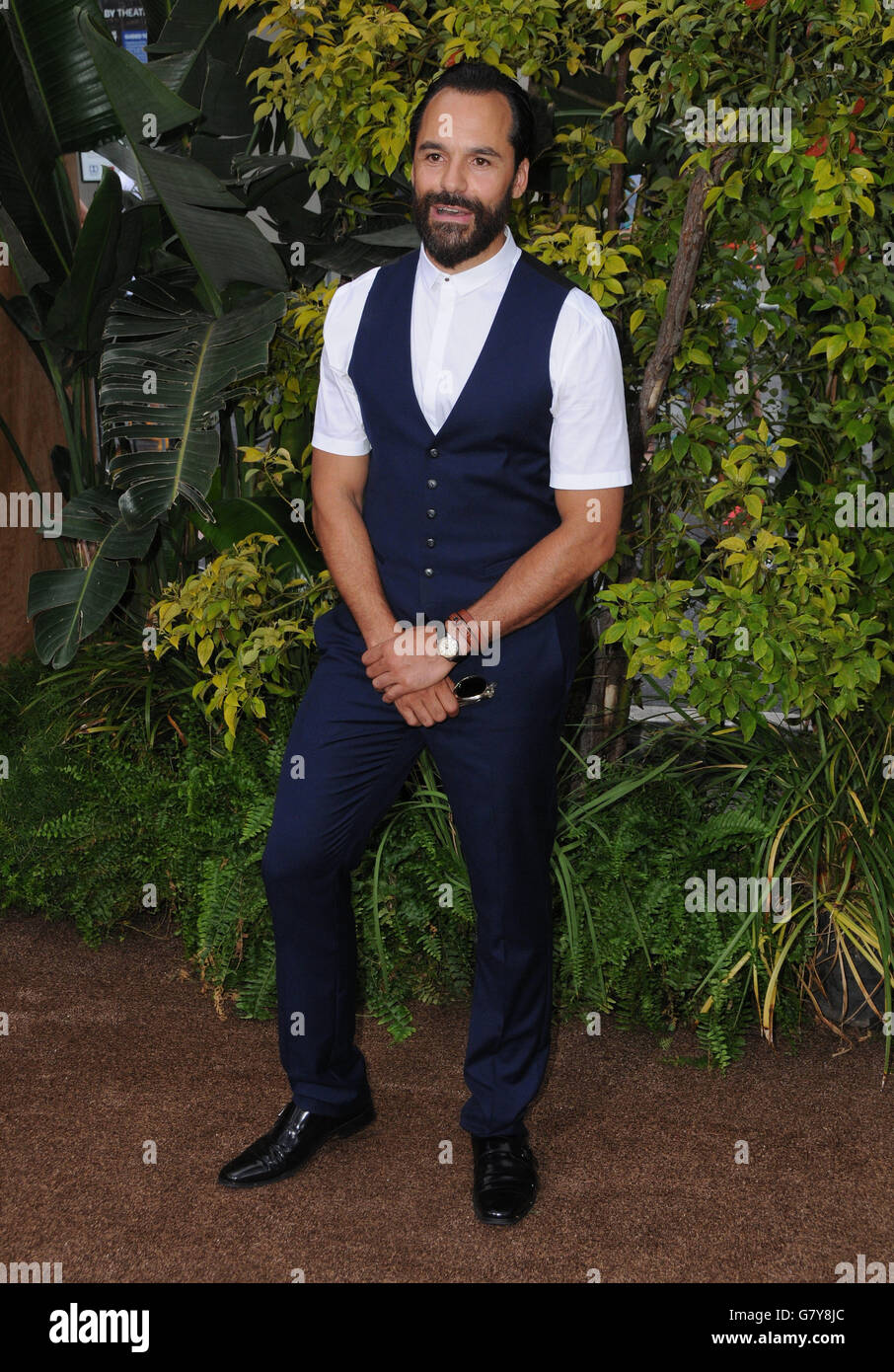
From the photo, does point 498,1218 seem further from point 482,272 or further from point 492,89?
point 492,89

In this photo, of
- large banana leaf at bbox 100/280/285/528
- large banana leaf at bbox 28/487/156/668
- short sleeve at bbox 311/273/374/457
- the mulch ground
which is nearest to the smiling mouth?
short sleeve at bbox 311/273/374/457

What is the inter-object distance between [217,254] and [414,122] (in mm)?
1127

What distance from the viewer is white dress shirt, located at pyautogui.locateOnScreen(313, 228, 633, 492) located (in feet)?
7.25

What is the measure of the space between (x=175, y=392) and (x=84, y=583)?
65 centimetres

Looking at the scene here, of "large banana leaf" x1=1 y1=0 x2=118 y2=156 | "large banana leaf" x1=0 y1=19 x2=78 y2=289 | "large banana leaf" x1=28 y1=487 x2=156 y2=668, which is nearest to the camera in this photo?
"large banana leaf" x1=28 y1=487 x2=156 y2=668

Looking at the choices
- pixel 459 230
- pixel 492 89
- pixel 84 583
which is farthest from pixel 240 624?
pixel 492 89

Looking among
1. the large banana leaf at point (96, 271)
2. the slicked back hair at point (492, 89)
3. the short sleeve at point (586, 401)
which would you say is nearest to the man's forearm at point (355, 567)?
the short sleeve at point (586, 401)

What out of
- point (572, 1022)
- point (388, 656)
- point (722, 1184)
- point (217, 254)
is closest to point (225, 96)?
point (217, 254)

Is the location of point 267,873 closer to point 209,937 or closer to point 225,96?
point 209,937

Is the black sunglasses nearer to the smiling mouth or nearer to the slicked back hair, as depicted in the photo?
the smiling mouth

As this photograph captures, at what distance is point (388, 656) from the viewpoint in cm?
230

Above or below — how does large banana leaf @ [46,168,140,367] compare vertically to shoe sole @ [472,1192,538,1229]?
above

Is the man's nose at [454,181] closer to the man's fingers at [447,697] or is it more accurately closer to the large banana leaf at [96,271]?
the man's fingers at [447,697]

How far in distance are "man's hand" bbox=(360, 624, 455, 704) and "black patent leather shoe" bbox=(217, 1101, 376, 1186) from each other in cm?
86
